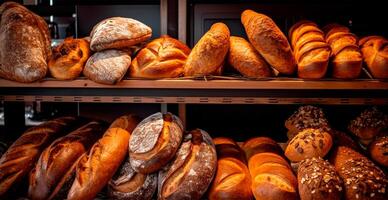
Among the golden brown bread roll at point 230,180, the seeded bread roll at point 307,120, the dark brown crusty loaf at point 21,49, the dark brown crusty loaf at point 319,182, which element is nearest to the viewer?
the dark brown crusty loaf at point 319,182

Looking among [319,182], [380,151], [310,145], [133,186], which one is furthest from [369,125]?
[133,186]

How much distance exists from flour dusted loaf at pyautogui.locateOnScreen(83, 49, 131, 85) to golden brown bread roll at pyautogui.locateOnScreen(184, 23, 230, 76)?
29 cm

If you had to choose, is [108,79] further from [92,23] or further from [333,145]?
[333,145]

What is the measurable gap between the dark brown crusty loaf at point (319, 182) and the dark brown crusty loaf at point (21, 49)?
123cm

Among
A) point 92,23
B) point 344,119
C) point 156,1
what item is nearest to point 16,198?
point 92,23

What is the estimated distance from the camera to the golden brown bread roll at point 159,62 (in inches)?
62.0

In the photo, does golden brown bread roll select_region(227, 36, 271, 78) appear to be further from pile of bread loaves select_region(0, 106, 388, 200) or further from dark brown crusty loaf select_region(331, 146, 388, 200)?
dark brown crusty loaf select_region(331, 146, 388, 200)

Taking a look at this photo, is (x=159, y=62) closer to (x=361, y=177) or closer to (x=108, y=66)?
(x=108, y=66)

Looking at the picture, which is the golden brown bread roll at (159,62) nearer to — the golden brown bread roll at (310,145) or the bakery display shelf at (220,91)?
Answer: the bakery display shelf at (220,91)

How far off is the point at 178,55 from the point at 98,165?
0.63 m

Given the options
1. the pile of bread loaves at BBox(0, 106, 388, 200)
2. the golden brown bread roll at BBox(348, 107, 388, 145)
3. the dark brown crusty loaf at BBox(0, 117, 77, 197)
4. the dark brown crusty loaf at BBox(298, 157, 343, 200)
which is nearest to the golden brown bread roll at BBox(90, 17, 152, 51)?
the pile of bread loaves at BBox(0, 106, 388, 200)

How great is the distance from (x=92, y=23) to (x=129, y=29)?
67cm

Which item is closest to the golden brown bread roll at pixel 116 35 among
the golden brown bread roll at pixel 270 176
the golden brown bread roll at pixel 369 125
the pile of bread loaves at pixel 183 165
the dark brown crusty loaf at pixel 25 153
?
the pile of bread loaves at pixel 183 165

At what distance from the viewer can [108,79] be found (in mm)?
1514
